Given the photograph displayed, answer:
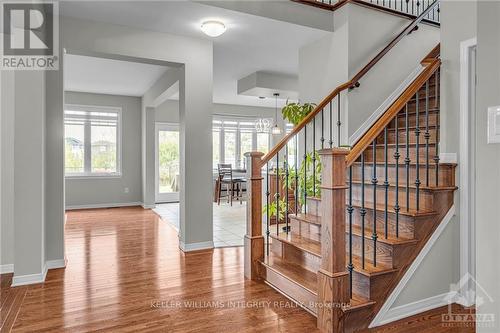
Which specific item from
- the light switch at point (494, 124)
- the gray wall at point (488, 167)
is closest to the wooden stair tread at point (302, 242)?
the gray wall at point (488, 167)

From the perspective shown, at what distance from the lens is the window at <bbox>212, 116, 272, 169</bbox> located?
30.4ft

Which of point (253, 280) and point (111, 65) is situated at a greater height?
point (111, 65)

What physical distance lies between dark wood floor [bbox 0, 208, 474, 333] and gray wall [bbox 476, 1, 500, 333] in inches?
49.0

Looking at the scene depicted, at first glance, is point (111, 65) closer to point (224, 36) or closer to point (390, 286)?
point (224, 36)

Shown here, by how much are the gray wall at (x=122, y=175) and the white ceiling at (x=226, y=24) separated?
11.0 feet

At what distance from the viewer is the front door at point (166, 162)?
27.8 ft

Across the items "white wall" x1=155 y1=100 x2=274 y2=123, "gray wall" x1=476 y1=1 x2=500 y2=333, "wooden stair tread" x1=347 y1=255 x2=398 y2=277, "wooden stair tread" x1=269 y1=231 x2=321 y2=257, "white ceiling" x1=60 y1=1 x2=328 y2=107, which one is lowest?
"wooden stair tread" x1=347 y1=255 x2=398 y2=277

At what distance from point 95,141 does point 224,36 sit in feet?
15.8

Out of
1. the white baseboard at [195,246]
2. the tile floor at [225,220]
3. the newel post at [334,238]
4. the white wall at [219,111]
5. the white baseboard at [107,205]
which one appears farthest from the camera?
the white wall at [219,111]

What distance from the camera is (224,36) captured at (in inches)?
162

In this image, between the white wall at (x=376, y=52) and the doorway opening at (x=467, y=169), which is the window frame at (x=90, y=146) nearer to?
the white wall at (x=376, y=52)

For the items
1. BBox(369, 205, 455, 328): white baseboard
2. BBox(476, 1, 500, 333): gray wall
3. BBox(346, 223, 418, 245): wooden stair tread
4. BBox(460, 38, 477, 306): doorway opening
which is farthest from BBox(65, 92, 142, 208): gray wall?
BBox(476, 1, 500, 333): gray wall

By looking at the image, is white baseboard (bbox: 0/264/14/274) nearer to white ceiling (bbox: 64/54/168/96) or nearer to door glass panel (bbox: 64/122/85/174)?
white ceiling (bbox: 64/54/168/96)

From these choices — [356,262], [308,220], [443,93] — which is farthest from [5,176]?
[443,93]
